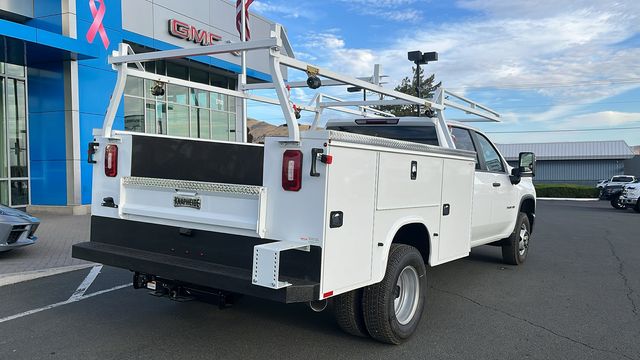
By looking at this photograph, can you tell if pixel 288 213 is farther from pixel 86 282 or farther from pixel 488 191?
pixel 86 282

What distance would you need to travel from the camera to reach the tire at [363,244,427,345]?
4.06 metres

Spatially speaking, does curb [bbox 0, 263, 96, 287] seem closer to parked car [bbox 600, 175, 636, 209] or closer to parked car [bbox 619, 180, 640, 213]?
parked car [bbox 619, 180, 640, 213]

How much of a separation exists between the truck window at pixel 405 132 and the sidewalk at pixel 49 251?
4.63 metres

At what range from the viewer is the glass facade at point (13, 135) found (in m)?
14.4

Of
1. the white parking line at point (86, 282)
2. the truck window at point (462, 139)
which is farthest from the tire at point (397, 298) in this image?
the white parking line at point (86, 282)

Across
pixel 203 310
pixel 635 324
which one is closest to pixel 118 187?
→ pixel 203 310

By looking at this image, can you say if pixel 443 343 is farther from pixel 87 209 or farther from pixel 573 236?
pixel 87 209

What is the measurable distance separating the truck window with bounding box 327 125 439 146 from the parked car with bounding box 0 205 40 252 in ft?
16.3

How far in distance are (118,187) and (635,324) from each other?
520cm

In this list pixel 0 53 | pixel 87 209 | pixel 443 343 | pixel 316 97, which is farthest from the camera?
pixel 87 209

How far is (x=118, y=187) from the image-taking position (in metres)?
4.57

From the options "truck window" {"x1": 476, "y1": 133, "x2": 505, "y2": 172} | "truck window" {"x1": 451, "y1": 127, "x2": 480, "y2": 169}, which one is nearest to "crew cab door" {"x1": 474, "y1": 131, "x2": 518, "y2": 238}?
"truck window" {"x1": 476, "y1": 133, "x2": 505, "y2": 172}

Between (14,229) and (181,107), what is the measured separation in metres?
12.6

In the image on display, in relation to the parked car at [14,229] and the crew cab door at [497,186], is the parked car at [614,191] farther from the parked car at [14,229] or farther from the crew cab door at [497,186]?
the parked car at [14,229]
